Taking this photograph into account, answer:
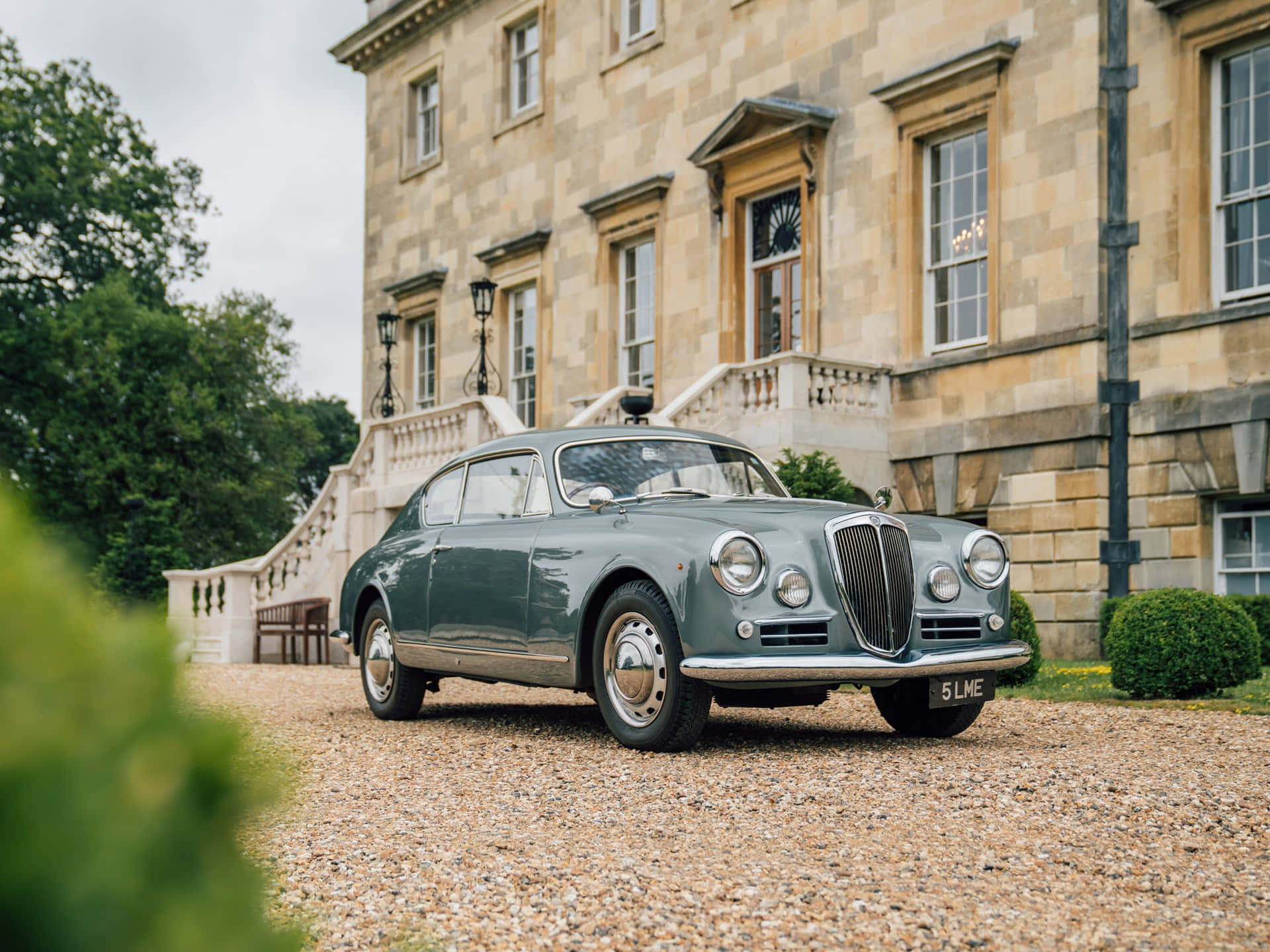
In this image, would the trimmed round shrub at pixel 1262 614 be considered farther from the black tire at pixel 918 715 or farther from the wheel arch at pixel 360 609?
the wheel arch at pixel 360 609

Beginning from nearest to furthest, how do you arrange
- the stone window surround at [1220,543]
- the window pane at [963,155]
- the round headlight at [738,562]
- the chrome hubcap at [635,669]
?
1. the round headlight at [738,562]
2. the chrome hubcap at [635,669]
3. the stone window surround at [1220,543]
4. the window pane at [963,155]

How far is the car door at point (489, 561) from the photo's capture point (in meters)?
7.92

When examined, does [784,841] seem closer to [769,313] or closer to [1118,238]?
[1118,238]

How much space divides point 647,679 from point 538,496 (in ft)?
5.74

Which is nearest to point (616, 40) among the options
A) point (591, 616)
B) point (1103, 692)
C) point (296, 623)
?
point (296, 623)

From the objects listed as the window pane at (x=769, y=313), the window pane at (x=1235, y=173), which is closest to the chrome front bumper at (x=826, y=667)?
the window pane at (x=1235, y=173)

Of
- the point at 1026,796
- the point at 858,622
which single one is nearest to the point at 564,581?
the point at 858,622

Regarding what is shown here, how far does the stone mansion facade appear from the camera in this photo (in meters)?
14.9

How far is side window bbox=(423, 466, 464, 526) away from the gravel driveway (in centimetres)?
158

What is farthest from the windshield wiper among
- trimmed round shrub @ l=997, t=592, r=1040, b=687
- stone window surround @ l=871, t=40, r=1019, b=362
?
stone window surround @ l=871, t=40, r=1019, b=362

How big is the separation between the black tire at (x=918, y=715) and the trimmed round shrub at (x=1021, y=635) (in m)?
3.74

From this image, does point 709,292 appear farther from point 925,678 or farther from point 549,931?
point 549,931

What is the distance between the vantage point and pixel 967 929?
12.0 feet

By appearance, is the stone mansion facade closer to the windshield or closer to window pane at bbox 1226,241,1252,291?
window pane at bbox 1226,241,1252,291
